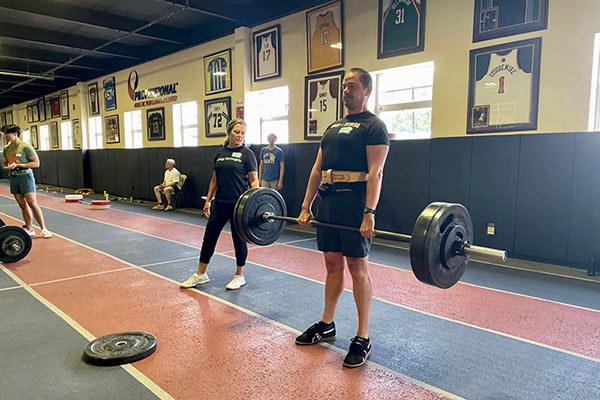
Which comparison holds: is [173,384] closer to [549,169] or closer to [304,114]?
[549,169]

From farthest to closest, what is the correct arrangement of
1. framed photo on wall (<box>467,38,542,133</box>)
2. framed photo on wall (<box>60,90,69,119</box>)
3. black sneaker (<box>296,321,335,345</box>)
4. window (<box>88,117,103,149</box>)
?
1. framed photo on wall (<box>60,90,69,119</box>)
2. window (<box>88,117,103,149</box>)
3. framed photo on wall (<box>467,38,542,133</box>)
4. black sneaker (<box>296,321,335,345</box>)

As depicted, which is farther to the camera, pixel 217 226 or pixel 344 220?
pixel 217 226

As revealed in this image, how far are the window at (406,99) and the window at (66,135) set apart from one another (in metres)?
12.2

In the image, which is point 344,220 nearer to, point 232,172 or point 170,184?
point 232,172

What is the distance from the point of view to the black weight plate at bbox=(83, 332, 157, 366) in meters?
2.24

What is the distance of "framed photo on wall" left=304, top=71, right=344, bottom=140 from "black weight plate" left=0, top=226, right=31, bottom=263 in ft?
13.1

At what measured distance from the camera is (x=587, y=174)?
3943mm

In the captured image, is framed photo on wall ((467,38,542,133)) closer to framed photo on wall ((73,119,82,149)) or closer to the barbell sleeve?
the barbell sleeve

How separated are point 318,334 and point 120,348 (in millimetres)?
1129

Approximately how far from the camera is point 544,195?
422 cm

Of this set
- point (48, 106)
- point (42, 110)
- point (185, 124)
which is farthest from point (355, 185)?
point (42, 110)

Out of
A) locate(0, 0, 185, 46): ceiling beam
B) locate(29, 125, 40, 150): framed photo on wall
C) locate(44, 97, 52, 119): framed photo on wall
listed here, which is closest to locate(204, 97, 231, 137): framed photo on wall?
locate(0, 0, 185, 46): ceiling beam

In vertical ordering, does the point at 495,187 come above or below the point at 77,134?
below

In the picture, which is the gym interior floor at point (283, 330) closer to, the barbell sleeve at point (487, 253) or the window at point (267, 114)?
the barbell sleeve at point (487, 253)
